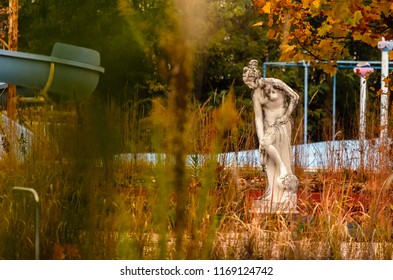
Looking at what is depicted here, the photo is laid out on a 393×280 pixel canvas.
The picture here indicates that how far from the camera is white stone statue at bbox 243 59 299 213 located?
5.32 meters

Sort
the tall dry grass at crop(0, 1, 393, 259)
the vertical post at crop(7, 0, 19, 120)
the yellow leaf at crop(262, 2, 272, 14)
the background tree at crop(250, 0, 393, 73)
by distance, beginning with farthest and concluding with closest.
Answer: the vertical post at crop(7, 0, 19, 120)
the yellow leaf at crop(262, 2, 272, 14)
the background tree at crop(250, 0, 393, 73)
the tall dry grass at crop(0, 1, 393, 259)

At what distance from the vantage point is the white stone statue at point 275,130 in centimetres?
532

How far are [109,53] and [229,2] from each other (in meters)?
11.3

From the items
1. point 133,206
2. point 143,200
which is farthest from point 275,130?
point 143,200

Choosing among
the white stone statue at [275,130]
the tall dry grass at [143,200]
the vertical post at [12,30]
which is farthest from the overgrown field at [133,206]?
the vertical post at [12,30]

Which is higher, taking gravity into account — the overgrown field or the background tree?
the background tree

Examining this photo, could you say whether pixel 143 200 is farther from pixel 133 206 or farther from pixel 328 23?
pixel 328 23

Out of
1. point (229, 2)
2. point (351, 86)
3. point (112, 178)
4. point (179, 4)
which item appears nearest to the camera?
point (179, 4)

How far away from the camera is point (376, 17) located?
3.83m

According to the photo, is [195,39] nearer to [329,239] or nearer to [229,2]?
Result: [329,239]

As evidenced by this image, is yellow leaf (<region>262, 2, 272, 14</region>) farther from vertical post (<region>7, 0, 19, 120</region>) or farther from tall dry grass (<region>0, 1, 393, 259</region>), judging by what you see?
vertical post (<region>7, 0, 19, 120</region>)

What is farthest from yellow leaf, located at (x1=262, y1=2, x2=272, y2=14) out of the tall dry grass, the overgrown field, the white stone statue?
the white stone statue

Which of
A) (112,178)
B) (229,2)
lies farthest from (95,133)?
(229,2)
